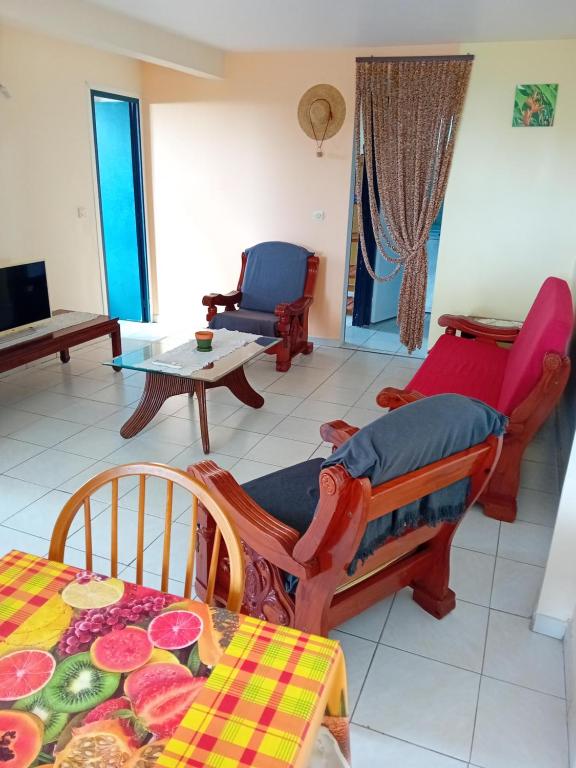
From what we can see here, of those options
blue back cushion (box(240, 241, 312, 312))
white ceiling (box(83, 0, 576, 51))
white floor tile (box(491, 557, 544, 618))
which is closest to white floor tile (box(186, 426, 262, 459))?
white floor tile (box(491, 557, 544, 618))

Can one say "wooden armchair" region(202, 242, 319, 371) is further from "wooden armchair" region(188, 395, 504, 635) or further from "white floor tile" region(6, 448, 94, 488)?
"wooden armchair" region(188, 395, 504, 635)

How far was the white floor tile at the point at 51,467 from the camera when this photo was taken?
298 cm

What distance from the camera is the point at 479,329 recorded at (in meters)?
4.07

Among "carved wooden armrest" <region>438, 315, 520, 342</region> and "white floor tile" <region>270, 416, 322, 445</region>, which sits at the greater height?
"carved wooden armrest" <region>438, 315, 520, 342</region>

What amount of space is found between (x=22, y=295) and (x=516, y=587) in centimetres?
352

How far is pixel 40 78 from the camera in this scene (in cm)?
430

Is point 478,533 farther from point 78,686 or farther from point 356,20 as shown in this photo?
point 356,20

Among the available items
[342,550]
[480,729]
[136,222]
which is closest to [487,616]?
[480,729]

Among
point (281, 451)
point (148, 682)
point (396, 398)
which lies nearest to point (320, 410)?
point (281, 451)

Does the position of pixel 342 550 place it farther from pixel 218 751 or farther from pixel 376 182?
pixel 376 182

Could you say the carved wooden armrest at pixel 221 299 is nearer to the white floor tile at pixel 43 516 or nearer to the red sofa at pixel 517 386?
the red sofa at pixel 517 386

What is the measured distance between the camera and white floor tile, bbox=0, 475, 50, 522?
2.71m

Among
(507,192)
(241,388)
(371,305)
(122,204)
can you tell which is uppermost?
(507,192)

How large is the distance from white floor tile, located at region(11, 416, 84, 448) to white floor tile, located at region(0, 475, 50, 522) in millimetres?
417
